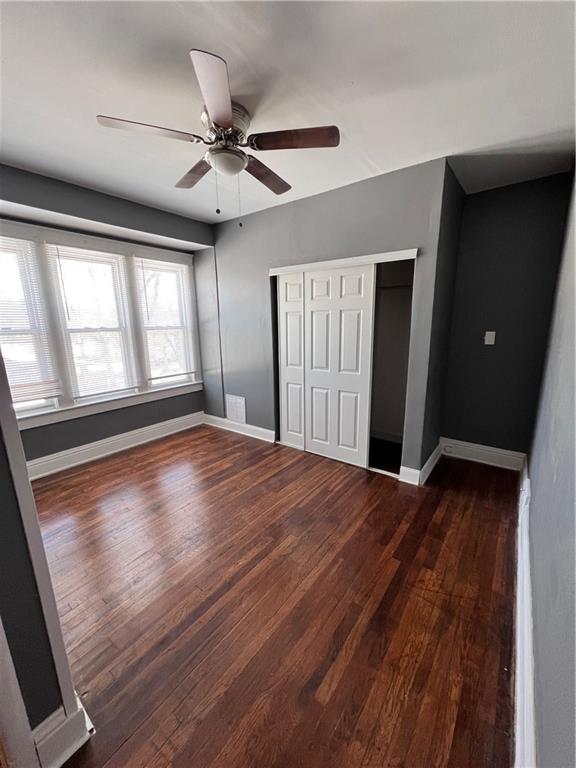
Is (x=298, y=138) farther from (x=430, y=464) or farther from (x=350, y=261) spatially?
(x=430, y=464)

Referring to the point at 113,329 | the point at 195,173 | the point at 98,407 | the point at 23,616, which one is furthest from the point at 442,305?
the point at 98,407

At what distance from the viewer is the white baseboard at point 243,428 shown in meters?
3.84

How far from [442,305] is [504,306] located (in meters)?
0.66

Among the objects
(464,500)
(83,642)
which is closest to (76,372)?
(83,642)

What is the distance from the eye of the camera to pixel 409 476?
2775 millimetres

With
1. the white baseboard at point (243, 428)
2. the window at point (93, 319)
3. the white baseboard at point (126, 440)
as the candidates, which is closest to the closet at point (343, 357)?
the white baseboard at point (243, 428)

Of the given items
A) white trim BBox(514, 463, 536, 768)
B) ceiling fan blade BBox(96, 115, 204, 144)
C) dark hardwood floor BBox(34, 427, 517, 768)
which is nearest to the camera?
white trim BBox(514, 463, 536, 768)

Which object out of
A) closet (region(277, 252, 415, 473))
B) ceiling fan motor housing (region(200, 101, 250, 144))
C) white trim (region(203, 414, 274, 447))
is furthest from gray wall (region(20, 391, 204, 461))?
ceiling fan motor housing (region(200, 101, 250, 144))

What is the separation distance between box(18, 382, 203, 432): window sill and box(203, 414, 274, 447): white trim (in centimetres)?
53

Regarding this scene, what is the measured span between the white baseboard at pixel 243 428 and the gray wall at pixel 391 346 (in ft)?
4.30

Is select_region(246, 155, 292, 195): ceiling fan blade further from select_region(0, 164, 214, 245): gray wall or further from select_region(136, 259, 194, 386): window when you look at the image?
select_region(136, 259, 194, 386): window

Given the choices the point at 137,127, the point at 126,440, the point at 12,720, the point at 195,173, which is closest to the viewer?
the point at 12,720

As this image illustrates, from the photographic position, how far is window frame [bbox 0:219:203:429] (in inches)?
115

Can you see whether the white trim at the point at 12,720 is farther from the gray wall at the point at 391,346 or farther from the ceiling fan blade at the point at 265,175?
the gray wall at the point at 391,346
